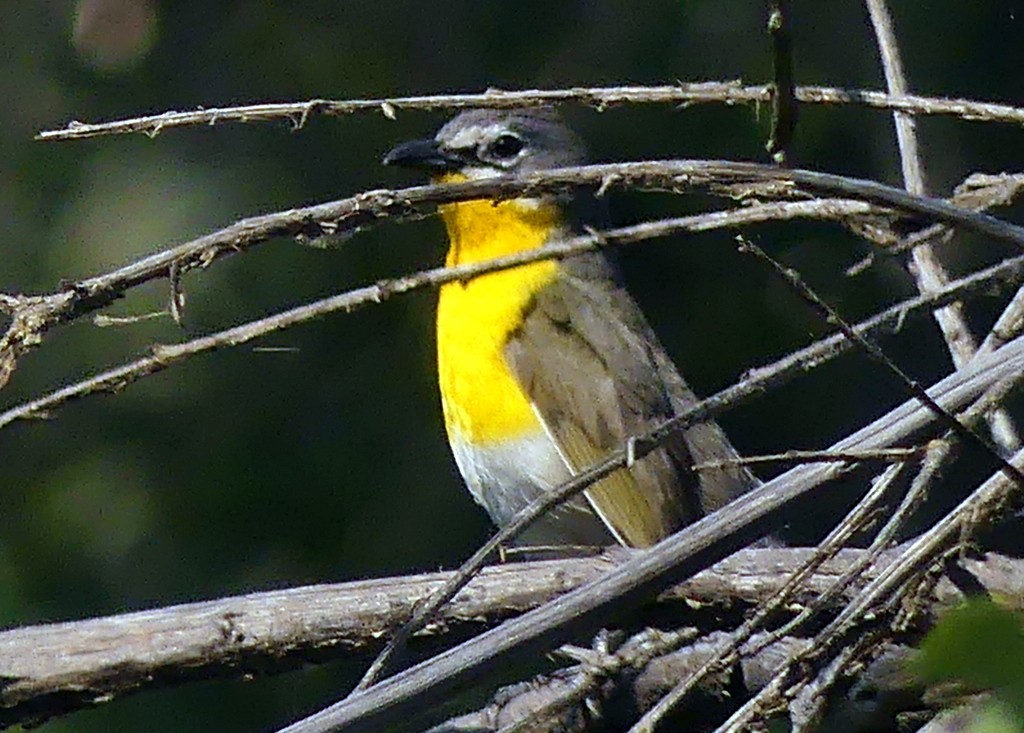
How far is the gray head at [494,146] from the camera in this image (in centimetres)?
463

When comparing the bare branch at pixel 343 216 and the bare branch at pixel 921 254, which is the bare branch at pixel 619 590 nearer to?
the bare branch at pixel 343 216

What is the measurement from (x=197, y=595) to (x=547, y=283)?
180 centimetres

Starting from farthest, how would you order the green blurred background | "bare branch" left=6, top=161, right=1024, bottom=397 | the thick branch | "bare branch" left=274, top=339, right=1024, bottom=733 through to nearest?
the green blurred background → the thick branch → "bare branch" left=6, top=161, right=1024, bottom=397 → "bare branch" left=274, top=339, right=1024, bottom=733

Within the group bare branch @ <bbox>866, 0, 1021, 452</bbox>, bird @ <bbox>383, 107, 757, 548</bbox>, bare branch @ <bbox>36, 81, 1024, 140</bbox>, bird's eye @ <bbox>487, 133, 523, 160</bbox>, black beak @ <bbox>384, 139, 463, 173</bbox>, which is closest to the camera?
bare branch @ <bbox>36, 81, 1024, 140</bbox>

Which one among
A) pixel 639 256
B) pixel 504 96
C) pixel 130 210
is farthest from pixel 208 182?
pixel 504 96

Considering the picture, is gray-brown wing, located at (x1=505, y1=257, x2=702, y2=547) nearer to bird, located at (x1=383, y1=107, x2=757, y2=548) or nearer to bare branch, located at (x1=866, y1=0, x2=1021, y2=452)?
bird, located at (x1=383, y1=107, x2=757, y2=548)

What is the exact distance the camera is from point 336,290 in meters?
6.21

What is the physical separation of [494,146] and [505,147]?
0.06 m

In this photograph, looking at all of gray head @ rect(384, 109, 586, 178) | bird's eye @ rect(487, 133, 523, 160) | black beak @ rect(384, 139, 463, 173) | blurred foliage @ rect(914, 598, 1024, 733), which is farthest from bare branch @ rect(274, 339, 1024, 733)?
bird's eye @ rect(487, 133, 523, 160)

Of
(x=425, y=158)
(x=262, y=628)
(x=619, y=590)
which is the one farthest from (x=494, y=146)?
(x=619, y=590)

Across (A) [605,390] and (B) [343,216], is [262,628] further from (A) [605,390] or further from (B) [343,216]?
(A) [605,390]

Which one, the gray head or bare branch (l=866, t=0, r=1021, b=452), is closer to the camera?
bare branch (l=866, t=0, r=1021, b=452)

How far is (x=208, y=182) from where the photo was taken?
618 cm

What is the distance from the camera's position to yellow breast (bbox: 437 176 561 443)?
4.40 meters
